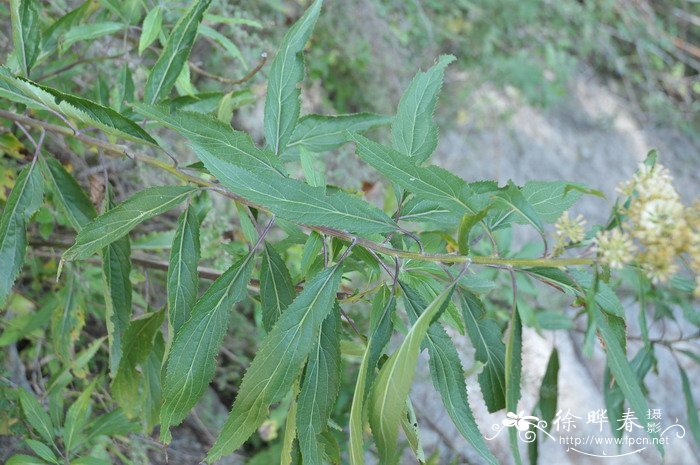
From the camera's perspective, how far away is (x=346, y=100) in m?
3.07

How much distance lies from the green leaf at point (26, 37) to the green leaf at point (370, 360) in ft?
2.30

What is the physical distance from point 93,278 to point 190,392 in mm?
773

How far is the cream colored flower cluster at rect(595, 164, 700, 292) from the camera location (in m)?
0.70

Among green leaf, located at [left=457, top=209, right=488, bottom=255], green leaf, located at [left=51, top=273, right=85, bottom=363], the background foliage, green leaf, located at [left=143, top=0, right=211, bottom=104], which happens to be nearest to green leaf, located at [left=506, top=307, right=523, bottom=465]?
the background foliage

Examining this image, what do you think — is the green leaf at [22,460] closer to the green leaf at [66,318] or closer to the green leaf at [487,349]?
the green leaf at [66,318]

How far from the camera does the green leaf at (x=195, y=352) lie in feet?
3.16

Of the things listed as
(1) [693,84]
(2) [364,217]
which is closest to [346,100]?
(2) [364,217]

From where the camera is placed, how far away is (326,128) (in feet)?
4.15

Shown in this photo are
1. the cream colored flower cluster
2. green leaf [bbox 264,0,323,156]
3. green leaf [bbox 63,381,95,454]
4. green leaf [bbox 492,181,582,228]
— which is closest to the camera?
the cream colored flower cluster

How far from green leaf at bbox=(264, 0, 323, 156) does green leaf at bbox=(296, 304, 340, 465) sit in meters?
0.34

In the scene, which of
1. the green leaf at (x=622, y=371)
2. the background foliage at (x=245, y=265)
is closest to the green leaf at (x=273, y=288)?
the background foliage at (x=245, y=265)

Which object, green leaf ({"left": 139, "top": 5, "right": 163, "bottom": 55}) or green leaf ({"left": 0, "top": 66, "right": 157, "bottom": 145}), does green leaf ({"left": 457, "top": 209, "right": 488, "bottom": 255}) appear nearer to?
green leaf ({"left": 0, "top": 66, "right": 157, "bottom": 145})

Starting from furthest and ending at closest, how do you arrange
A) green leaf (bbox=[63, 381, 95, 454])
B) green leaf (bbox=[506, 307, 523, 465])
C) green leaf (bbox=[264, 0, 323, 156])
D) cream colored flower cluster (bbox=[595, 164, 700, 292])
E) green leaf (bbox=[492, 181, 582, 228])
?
green leaf (bbox=[63, 381, 95, 454]) → green leaf (bbox=[264, 0, 323, 156]) → green leaf (bbox=[492, 181, 582, 228]) → green leaf (bbox=[506, 307, 523, 465]) → cream colored flower cluster (bbox=[595, 164, 700, 292])

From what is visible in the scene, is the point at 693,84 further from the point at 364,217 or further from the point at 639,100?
the point at 364,217
